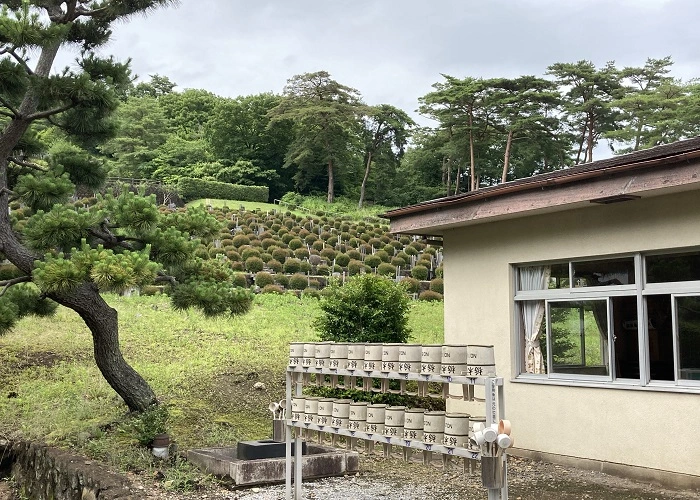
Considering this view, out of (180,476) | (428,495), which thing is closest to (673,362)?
(428,495)

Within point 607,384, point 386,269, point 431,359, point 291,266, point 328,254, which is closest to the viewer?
point 431,359

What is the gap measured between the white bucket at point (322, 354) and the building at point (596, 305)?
2729mm

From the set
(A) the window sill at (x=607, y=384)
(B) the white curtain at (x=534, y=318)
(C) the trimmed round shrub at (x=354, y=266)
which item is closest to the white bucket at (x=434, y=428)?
(A) the window sill at (x=607, y=384)

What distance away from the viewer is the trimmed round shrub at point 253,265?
21.3m

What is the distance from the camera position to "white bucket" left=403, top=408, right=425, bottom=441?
465cm

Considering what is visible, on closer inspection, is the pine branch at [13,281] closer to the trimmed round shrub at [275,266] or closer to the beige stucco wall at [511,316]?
the beige stucco wall at [511,316]

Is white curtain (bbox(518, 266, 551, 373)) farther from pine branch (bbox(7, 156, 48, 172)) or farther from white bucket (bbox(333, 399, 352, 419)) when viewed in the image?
pine branch (bbox(7, 156, 48, 172))

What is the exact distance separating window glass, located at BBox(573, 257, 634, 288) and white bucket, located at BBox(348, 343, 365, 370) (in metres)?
3.02

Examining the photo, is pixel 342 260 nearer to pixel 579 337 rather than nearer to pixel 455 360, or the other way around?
pixel 579 337

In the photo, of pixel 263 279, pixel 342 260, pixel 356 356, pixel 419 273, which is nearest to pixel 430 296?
pixel 419 273

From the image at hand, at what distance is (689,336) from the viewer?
6.20 m

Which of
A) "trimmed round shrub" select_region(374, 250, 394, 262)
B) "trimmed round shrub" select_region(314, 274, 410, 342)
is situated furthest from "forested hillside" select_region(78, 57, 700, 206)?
"trimmed round shrub" select_region(314, 274, 410, 342)

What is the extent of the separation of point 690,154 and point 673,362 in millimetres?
1891

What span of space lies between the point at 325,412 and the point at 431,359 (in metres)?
1.19
